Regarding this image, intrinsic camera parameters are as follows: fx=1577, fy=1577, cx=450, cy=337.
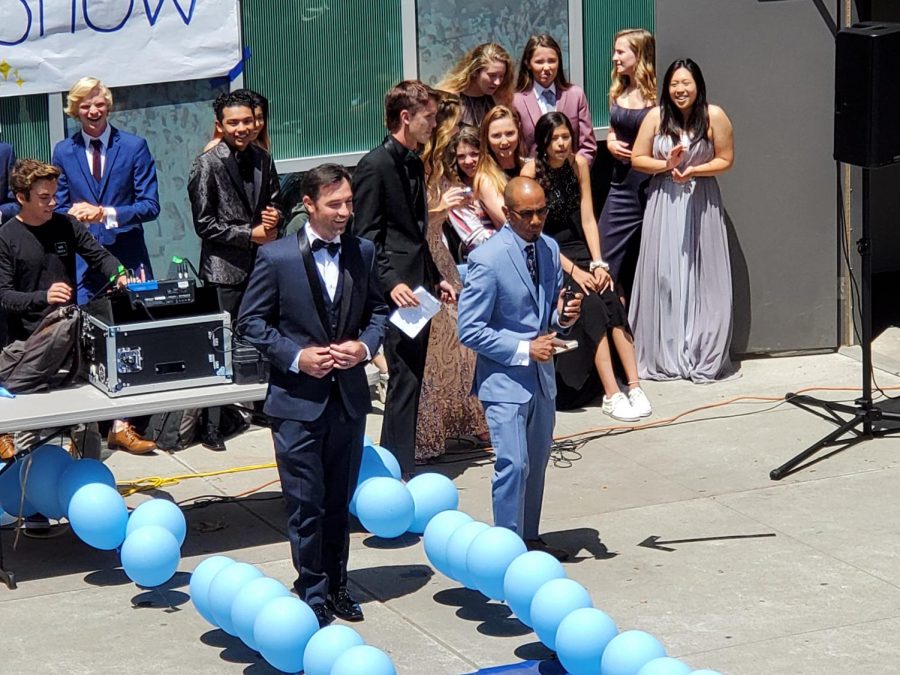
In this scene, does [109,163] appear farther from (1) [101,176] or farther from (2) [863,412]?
(2) [863,412]

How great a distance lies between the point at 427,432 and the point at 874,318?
484 centimetres

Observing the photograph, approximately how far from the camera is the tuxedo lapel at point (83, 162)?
947cm

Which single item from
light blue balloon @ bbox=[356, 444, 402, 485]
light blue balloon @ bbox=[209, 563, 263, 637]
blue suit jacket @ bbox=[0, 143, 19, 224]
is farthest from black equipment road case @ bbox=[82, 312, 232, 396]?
blue suit jacket @ bbox=[0, 143, 19, 224]

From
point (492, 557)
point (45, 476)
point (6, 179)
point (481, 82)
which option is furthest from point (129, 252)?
point (492, 557)

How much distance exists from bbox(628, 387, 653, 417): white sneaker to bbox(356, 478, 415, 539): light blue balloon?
2.95m

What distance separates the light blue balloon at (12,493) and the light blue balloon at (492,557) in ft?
7.97

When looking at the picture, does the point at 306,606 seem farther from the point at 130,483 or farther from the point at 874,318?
the point at 874,318

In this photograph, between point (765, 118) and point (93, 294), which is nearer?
point (93, 294)

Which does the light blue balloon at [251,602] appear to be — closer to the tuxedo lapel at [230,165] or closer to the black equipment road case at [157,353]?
the black equipment road case at [157,353]

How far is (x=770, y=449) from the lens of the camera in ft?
31.1

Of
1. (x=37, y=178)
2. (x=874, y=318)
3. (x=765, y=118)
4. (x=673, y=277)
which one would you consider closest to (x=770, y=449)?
(x=673, y=277)

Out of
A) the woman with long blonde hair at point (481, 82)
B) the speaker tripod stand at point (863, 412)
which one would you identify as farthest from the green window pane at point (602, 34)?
the speaker tripod stand at point (863, 412)

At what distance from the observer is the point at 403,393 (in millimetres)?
8812

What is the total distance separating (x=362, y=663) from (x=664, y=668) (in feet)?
3.64
